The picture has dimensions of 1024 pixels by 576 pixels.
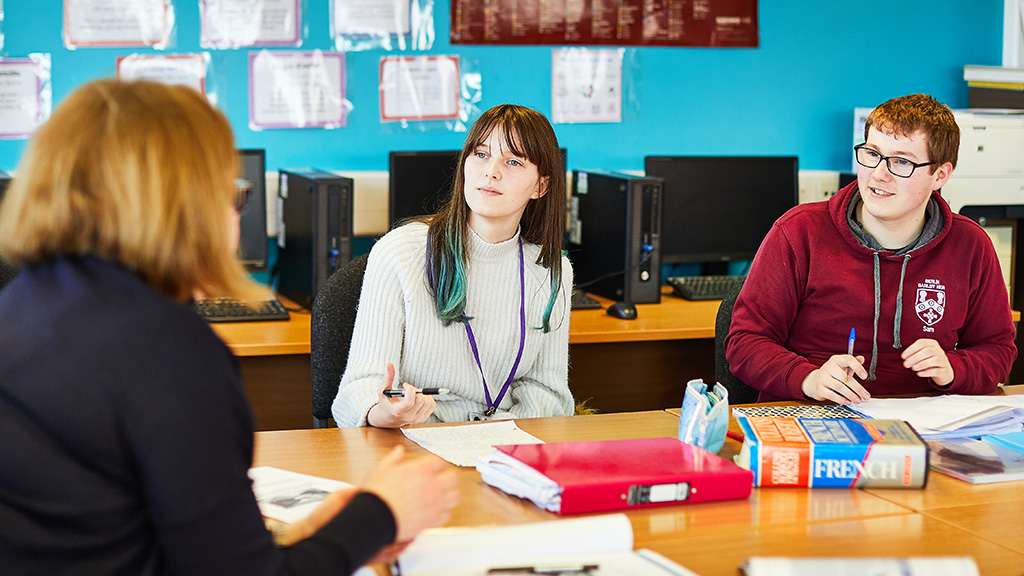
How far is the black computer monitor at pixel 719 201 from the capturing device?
3240 mm

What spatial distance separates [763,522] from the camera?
4.06 ft

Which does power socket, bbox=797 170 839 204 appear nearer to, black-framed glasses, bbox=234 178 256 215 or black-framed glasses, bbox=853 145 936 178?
black-framed glasses, bbox=853 145 936 178

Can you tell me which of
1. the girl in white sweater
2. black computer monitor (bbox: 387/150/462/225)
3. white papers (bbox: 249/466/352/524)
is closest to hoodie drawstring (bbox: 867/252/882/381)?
the girl in white sweater

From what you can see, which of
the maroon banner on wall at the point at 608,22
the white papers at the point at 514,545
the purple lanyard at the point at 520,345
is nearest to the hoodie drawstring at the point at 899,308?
the purple lanyard at the point at 520,345

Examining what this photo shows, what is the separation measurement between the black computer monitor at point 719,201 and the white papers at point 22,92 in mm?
1832

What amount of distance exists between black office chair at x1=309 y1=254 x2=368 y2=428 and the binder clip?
73 centimetres

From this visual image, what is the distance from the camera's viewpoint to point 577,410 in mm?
2217

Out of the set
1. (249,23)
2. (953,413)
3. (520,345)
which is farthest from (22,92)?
(953,413)

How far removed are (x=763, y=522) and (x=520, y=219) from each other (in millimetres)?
952

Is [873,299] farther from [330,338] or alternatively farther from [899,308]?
[330,338]

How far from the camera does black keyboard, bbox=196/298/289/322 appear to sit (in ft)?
8.59

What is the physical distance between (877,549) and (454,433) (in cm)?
67

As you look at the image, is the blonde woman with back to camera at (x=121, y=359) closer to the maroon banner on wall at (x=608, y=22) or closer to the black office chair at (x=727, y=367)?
the black office chair at (x=727, y=367)

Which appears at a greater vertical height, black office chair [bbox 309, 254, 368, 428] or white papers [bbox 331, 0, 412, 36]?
white papers [bbox 331, 0, 412, 36]
